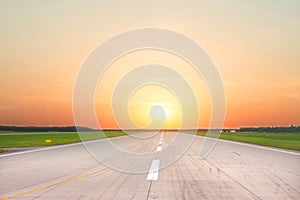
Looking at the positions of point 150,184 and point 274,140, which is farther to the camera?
point 274,140

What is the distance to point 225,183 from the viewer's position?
36.2 ft

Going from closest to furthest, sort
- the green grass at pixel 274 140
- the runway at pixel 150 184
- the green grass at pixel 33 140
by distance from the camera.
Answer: the runway at pixel 150 184 < the green grass at pixel 274 140 < the green grass at pixel 33 140

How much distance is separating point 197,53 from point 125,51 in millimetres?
5842

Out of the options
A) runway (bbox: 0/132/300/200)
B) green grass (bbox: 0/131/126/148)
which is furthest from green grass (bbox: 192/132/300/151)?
green grass (bbox: 0/131/126/148)

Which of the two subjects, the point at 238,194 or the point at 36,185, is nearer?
the point at 238,194

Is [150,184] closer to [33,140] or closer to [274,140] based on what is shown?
[33,140]

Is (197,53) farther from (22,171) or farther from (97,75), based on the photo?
(22,171)

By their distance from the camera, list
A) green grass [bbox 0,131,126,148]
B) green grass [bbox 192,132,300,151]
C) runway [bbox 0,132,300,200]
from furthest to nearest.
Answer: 1. green grass [bbox 0,131,126,148]
2. green grass [bbox 192,132,300,151]
3. runway [bbox 0,132,300,200]

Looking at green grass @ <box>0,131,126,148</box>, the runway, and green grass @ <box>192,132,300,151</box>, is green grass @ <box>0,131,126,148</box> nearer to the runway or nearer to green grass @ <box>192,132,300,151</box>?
green grass @ <box>192,132,300,151</box>

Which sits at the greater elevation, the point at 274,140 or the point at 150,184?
the point at 274,140

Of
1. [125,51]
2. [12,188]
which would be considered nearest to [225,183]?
[12,188]

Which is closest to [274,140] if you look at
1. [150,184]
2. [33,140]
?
[33,140]

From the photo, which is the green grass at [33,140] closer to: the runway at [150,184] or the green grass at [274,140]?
the green grass at [274,140]

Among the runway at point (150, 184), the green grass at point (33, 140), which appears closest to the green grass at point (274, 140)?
the runway at point (150, 184)
